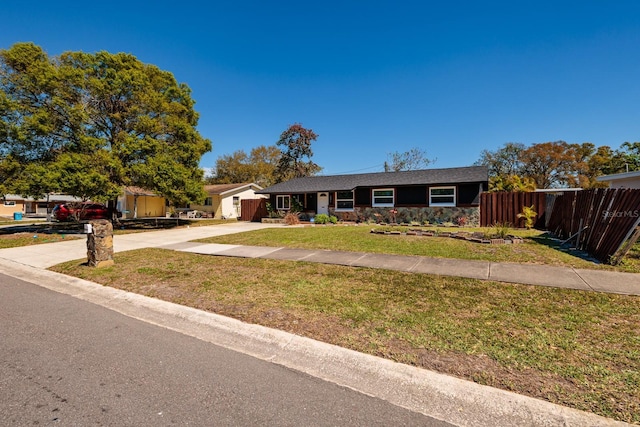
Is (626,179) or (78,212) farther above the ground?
(626,179)

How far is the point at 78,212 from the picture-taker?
22.2 m

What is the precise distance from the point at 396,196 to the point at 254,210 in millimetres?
12188

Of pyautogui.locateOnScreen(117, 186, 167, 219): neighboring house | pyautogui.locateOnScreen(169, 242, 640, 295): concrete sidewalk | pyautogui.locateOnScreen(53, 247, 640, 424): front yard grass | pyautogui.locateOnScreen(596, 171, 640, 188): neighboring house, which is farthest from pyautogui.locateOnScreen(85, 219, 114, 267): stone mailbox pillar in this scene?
pyautogui.locateOnScreen(117, 186, 167, 219): neighboring house

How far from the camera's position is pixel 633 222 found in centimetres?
653

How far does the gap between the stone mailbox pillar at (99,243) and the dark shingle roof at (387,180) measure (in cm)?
1553

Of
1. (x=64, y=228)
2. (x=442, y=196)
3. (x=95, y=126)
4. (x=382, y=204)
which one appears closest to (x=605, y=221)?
(x=442, y=196)

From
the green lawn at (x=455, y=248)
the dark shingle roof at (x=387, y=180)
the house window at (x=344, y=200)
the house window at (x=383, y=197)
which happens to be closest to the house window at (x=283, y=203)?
the dark shingle roof at (x=387, y=180)

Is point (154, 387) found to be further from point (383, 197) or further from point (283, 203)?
point (283, 203)

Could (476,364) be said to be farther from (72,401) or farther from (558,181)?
(558,181)

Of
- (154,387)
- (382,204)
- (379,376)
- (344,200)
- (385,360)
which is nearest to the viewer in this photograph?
(154,387)

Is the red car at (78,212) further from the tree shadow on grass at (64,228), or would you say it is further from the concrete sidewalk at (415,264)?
the concrete sidewalk at (415,264)

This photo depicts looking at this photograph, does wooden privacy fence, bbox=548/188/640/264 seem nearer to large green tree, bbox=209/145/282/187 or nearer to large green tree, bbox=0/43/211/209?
large green tree, bbox=0/43/211/209

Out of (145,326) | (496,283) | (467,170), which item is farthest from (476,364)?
(467,170)

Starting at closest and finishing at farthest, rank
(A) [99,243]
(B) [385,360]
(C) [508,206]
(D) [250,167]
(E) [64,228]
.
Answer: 1. (B) [385,360]
2. (A) [99,243]
3. (C) [508,206]
4. (E) [64,228]
5. (D) [250,167]
